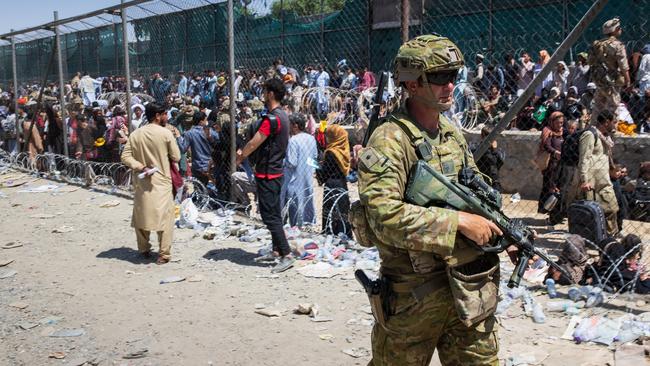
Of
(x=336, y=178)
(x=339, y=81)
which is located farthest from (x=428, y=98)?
(x=339, y=81)

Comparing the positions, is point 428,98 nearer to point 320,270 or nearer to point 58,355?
point 58,355

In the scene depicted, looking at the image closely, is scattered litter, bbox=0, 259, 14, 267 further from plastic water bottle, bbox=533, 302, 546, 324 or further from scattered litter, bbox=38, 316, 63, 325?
plastic water bottle, bbox=533, 302, 546, 324

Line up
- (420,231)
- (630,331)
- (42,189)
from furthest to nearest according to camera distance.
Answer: (42,189) < (630,331) < (420,231)

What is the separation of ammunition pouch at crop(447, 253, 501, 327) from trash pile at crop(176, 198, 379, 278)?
3.03 metres

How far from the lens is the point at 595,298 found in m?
4.38

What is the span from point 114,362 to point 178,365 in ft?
1.39

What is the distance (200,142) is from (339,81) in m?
7.54

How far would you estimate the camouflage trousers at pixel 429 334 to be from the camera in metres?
2.33

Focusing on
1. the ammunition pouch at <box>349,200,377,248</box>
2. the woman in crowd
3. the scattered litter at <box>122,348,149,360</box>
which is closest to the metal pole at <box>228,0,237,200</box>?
the scattered litter at <box>122,348,149,360</box>

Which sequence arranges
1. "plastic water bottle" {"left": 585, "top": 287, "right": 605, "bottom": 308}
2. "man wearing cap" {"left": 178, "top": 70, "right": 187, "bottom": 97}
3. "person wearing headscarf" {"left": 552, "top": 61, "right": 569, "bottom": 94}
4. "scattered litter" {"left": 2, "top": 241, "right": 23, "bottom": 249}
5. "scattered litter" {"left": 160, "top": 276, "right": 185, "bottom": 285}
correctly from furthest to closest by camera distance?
"man wearing cap" {"left": 178, "top": 70, "right": 187, "bottom": 97}, "person wearing headscarf" {"left": 552, "top": 61, "right": 569, "bottom": 94}, "scattered litter" {"left": 2, "top": 241, "right": 23, "bottom": 249}, "scattered litter" {"left": 160, "top": 276, "right": 185, "bottom": 285}, "plastic water bottle" {"left": 585, "top": 287, "right": 605, "bottom": 308}

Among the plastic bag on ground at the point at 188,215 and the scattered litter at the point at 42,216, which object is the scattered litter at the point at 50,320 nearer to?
the plastic bag on ground at the point at 188,215

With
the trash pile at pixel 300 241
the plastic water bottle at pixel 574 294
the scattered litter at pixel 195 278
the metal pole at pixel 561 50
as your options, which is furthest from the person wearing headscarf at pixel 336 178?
the metal pole at pixel 561 50

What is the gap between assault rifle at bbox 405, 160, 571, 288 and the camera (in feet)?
7.36

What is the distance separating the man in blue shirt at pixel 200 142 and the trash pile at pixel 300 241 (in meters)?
0.76
